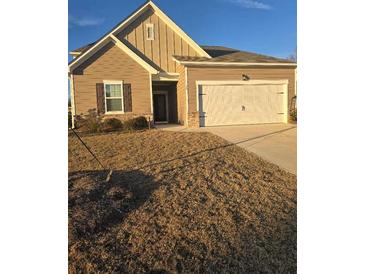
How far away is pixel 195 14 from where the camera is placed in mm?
3299

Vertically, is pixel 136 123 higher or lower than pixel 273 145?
higher

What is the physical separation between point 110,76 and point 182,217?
765 centimetres

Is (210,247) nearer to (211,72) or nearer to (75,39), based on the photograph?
(75,39)

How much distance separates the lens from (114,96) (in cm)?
922

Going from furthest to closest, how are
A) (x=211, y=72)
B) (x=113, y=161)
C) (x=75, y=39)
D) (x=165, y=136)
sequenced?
(x=211, y=72), (x=165, y=136), (x=113, y=161), (x=75, y=39)

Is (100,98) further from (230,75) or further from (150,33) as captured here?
(230,75)

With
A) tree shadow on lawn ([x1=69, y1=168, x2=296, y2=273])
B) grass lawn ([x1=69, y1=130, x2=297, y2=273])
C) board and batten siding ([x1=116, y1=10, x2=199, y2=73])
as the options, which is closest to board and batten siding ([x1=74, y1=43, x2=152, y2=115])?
board and batten siding ([x1=116, y1=10, x2=199, y2=73])

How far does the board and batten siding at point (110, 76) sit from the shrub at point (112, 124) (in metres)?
0.89

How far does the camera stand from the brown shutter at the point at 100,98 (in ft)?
29.4

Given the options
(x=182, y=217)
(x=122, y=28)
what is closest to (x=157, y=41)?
(x=122, y=28)

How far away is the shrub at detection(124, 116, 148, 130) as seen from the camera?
28.2 feet
